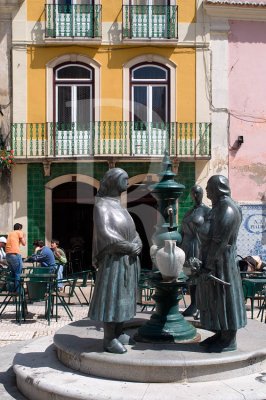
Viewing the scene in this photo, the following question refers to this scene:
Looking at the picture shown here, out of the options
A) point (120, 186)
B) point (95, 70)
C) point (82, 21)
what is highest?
point (82, 21)

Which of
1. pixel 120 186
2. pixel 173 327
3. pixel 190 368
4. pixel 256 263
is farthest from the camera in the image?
pixel 256 263

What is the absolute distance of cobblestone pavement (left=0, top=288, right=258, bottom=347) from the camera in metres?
9.05

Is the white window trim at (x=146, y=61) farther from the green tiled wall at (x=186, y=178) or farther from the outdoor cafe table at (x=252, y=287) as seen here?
the outdoor cafe table at (x=252, y=287)

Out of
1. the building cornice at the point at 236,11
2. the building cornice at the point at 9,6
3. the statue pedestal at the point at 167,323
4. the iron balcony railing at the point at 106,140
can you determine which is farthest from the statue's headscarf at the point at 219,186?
the building cornice at the point at 9,6

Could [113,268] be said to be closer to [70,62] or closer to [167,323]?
[167,323]

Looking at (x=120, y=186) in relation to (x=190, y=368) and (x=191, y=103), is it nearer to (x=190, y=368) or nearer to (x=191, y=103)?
(x=190, y=368)

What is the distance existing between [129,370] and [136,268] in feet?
3.18

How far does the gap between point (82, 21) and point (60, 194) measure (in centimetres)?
475

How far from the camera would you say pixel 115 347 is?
595 centimetres

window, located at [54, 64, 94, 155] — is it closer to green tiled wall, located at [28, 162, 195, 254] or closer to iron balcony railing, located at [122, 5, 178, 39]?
green tiled wall, located at [28, 162, 195, 254]

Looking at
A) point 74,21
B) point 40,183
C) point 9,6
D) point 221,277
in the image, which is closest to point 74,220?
point 40,183

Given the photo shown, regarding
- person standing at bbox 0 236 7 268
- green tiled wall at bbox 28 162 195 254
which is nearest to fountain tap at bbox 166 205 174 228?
person standing at bbox 0 236 7 268

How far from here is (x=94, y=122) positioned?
1689cm

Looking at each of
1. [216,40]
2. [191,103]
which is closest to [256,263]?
[191,103]
